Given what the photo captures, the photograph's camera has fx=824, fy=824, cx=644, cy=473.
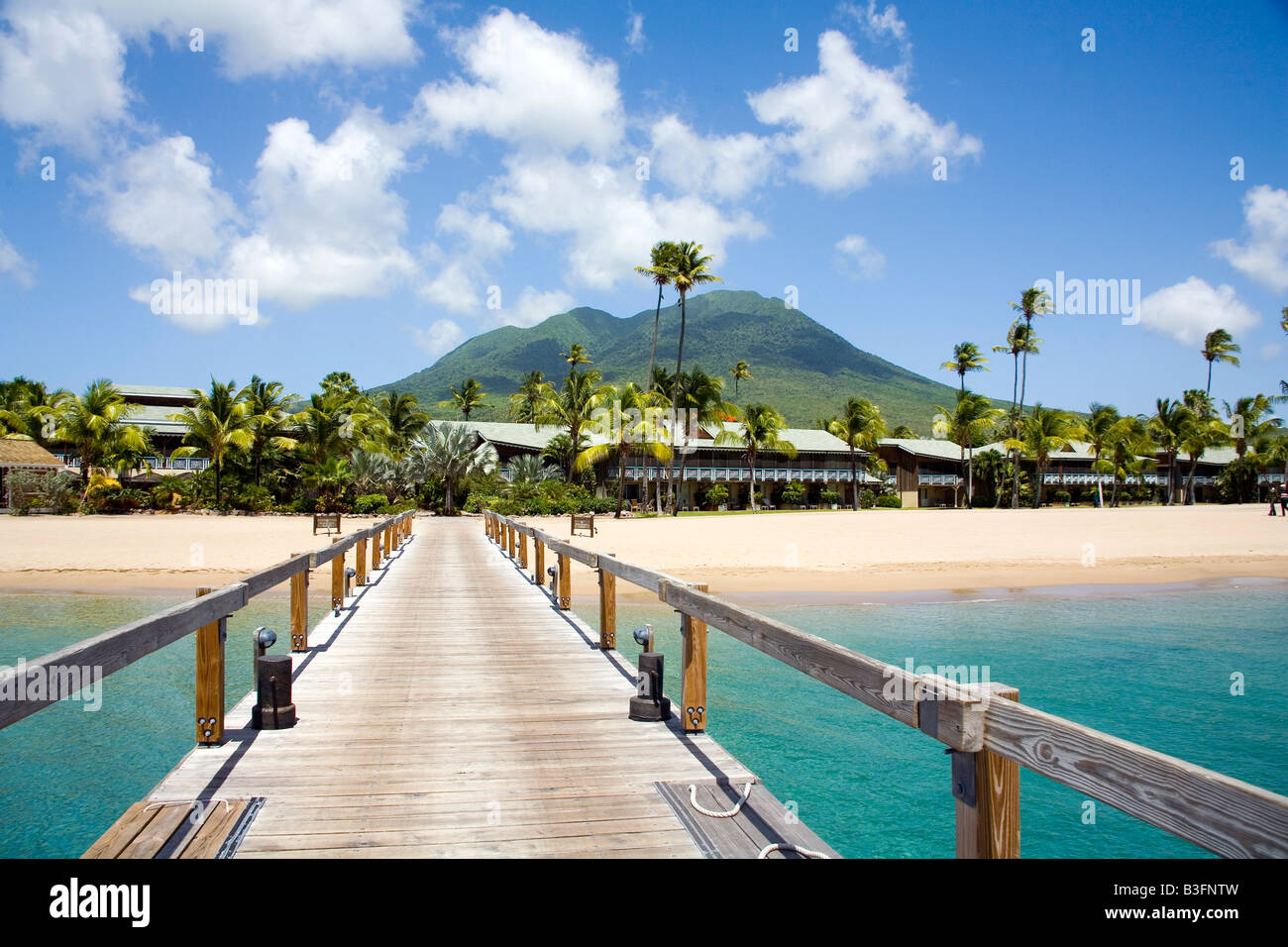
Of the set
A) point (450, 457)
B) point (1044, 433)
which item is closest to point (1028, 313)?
point (1044, 433)

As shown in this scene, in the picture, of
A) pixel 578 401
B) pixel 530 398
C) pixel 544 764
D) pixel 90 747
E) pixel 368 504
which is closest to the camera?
pixel 544 764

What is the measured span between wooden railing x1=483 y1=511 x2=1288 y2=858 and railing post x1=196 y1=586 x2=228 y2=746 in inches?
126

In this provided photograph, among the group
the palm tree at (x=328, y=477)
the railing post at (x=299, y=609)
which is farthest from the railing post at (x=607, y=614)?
the palm tree at (x=328, y=477)

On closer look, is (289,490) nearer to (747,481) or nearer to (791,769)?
(747,481)

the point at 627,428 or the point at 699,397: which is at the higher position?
the point at 699,397

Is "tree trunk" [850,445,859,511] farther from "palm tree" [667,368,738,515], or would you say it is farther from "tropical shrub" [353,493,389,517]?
"tropical shrub" [353,493,389,517]

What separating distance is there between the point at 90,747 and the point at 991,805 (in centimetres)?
847

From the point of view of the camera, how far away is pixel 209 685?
471 cm

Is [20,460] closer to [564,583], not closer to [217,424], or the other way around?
[217,424]

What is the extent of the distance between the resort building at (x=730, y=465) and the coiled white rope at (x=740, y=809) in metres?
48.4

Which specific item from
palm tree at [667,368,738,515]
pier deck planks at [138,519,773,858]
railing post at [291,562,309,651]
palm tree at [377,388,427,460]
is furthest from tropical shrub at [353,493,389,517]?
railing post at [291,562,309,651]

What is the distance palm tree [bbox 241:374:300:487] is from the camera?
151 ft

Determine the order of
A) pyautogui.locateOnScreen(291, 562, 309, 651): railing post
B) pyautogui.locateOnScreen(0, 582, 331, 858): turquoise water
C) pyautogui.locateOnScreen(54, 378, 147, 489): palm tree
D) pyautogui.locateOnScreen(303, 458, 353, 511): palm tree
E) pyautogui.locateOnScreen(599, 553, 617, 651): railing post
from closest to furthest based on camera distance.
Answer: pyautogui.locateOnScreen(0, 582, 331, 858): turquoise water < pyautogui.locateOnScreen(291, 562, 309, 651): railing post < pyautogui.locateOnScreen(599, 553, 617, 651): railing post < pyautogui.locateOnScreen(54, 378, 147, 489): palm tree < pyautogui.locateOnScreen(303, 458, 353, 511): palm tree
